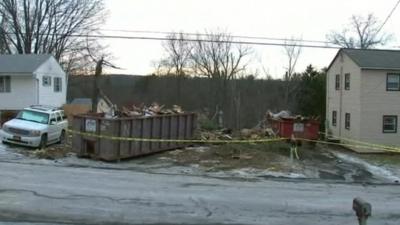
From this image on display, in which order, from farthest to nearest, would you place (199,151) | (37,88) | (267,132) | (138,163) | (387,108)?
(37,88) → (387,108) → (267,132) → (199,151) → (138,163)

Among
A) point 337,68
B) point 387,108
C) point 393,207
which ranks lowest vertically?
point 393,207

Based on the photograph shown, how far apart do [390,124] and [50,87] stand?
89.5 ft

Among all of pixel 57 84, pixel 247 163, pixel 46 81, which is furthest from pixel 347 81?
pixel 57 84

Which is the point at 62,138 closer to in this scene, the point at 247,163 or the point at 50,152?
the point at 50,152

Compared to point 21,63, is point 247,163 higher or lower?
lower

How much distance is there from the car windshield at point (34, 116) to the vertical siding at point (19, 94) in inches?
795

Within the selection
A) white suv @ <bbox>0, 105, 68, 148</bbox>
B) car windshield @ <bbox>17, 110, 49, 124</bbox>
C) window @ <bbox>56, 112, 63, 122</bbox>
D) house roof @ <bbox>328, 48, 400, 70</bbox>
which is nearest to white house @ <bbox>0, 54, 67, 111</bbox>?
window @ <bbox>56, 112, 63, 122</bbox>

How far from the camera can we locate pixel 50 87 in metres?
49.9

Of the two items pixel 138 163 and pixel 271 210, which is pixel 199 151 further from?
pixel 271 210

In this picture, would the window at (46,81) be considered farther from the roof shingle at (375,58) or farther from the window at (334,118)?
the roof shingle at (375,58)

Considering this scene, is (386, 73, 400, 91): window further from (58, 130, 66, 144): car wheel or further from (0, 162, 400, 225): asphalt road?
(58, 130, 66, 144): car wheel

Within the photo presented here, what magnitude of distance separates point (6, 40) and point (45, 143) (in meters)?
44.3

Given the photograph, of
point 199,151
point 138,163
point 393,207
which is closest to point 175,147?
point 199,151

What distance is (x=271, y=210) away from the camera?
12773 mm
